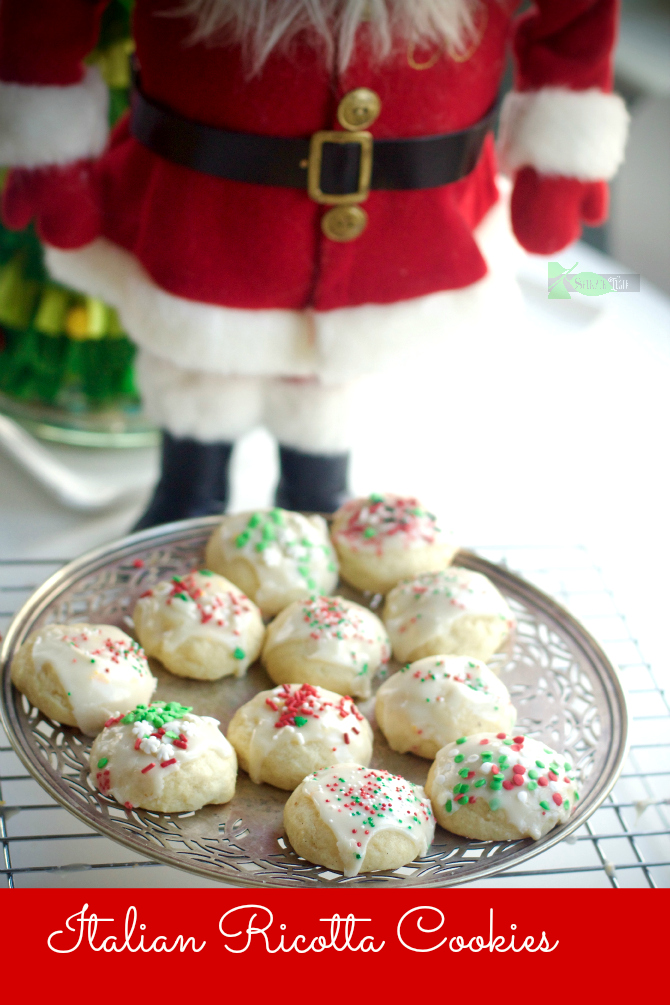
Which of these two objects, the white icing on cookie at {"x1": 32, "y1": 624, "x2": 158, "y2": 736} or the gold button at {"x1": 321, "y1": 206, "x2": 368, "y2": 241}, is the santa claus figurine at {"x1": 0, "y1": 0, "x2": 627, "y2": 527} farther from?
the white icing on cookie at {"x1": 32, "y1": 624, "x2": 158, "y2": 736}

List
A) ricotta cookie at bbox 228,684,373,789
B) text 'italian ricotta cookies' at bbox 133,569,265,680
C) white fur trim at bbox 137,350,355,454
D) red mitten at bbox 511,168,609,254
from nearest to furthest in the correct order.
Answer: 1. ricotta cookie at bbox 228,684,373,789
2. text 'italian ricotta cookies' at bbox 133,569,265,680
3. red mitten at bbox 511,168,609,254
4. white fur trim at bbox 137,350,355,454

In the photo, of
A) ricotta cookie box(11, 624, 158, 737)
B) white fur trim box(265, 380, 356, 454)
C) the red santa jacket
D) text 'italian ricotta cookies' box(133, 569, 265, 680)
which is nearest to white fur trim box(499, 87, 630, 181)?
the red santa jacket

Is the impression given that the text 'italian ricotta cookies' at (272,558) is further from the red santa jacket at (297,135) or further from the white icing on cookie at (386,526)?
the red santa jacket at (297,135)

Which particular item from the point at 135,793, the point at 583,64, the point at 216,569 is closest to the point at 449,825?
the point at 135,793

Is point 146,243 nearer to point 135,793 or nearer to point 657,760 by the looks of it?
point 135,793

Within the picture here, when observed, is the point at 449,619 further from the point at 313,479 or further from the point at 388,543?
the point at 313,479

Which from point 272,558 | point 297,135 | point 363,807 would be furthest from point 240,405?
point 363,807

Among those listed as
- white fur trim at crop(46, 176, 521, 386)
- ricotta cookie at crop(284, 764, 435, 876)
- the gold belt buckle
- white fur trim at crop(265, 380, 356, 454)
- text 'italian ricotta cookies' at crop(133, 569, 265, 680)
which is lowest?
ricotta cookie at crop(284, 764, 435, 876)
